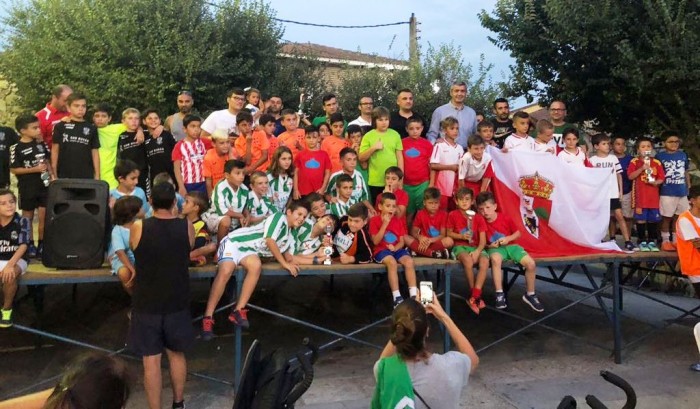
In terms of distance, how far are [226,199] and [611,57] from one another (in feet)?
20.7

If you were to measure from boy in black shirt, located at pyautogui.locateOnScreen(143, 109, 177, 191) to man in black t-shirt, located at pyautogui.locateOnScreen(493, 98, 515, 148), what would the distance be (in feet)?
13.7

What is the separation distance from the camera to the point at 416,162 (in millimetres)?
7336

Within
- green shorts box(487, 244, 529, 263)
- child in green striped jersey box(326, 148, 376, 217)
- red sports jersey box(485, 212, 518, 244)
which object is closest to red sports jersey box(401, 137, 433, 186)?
child in green striped jersey box(326, 148, 376, 217)

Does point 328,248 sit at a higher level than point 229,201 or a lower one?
lower

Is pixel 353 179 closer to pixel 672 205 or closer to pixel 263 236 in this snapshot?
pixel 263 236

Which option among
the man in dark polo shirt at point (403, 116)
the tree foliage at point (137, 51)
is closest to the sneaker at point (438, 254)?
the man in dark polo shirt at point (403, 116)

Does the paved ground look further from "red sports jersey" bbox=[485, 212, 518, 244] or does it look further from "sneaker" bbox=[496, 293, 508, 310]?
"red sports jersey" bbox=[485, 212, 518, 244]

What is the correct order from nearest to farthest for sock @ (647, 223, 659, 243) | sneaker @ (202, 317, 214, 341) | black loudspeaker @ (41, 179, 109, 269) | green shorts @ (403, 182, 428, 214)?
black loudspeaker @ (41, 179, 109, 269) < sneaker @ (202, 317, 214, 341) < green shorts @ (403, 182, 428, 214) < sock @ (647, 223, 659, 243)

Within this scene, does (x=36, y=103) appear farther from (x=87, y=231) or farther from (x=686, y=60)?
(x=686, y=60)

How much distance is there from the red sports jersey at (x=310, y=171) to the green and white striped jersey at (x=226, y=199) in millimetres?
1019

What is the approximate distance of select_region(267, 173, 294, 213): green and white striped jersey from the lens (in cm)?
670

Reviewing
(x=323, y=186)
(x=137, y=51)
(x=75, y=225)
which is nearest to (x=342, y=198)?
(x=323, y=186)

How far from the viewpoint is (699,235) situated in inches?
245

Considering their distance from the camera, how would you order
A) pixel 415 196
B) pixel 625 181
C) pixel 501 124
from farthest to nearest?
pixel 501 124, pixel 625 181, pixel 415 196
